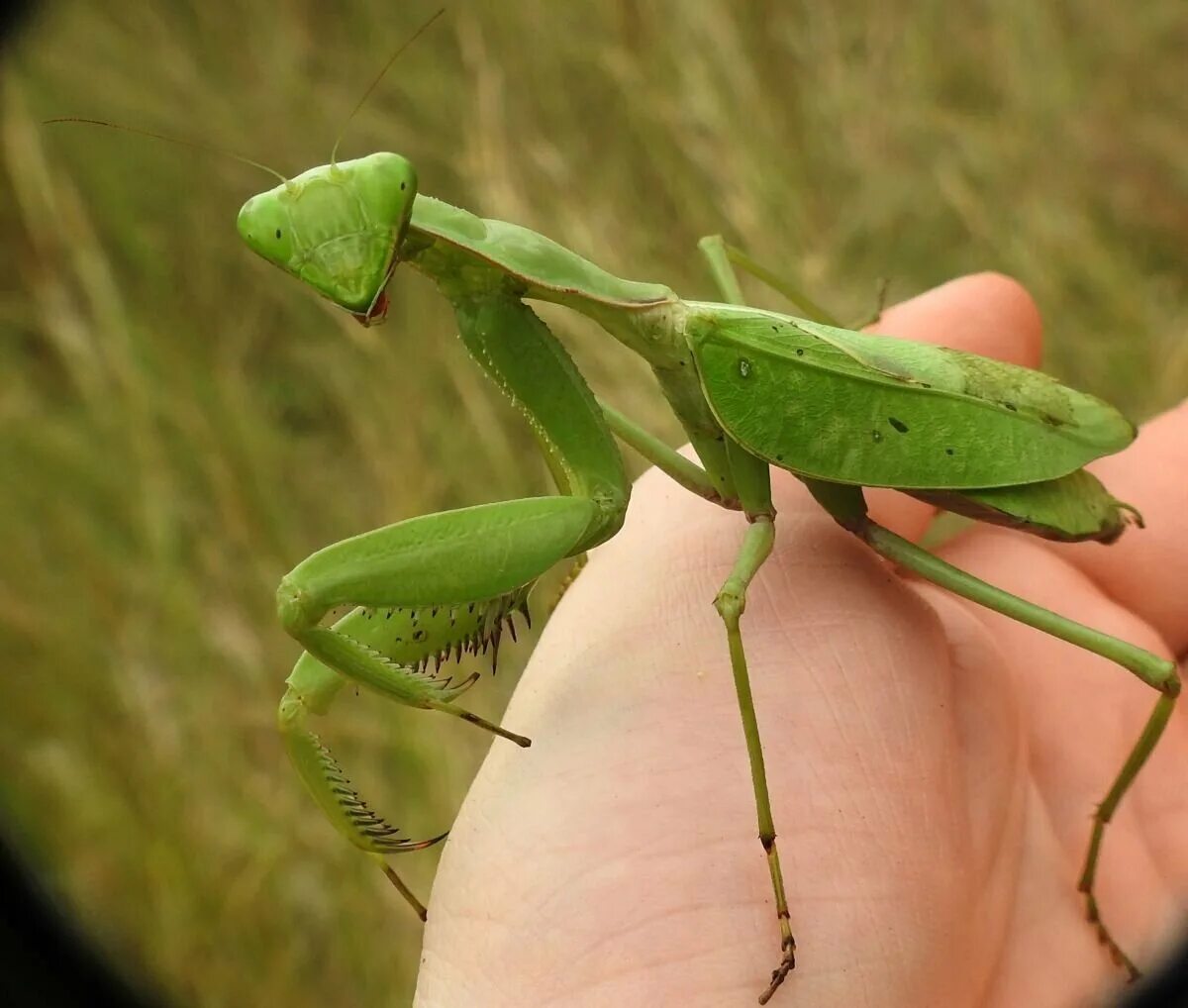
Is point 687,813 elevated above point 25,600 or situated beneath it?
A: situated beneath

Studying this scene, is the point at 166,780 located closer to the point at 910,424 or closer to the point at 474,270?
the point at 474,270

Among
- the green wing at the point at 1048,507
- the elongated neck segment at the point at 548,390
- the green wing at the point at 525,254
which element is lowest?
the green wing at the point at 1048,507

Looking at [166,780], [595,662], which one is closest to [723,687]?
[595,662]

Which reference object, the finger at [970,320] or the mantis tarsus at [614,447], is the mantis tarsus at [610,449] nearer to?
the mantis tarsus at [614,447]

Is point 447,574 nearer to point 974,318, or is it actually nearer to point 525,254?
point 525,254

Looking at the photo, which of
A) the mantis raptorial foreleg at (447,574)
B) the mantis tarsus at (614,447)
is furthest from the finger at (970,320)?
the mantis raptorial foreleg at (447,574)

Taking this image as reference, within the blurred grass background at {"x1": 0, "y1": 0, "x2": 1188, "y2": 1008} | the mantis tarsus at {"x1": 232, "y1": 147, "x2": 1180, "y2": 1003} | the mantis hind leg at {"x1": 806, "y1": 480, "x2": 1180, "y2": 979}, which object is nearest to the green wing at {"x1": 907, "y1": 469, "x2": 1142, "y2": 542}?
the mantis tarsus at {"x1": 232, "y1": 147, "x2": 1180, "y2": 1003}
